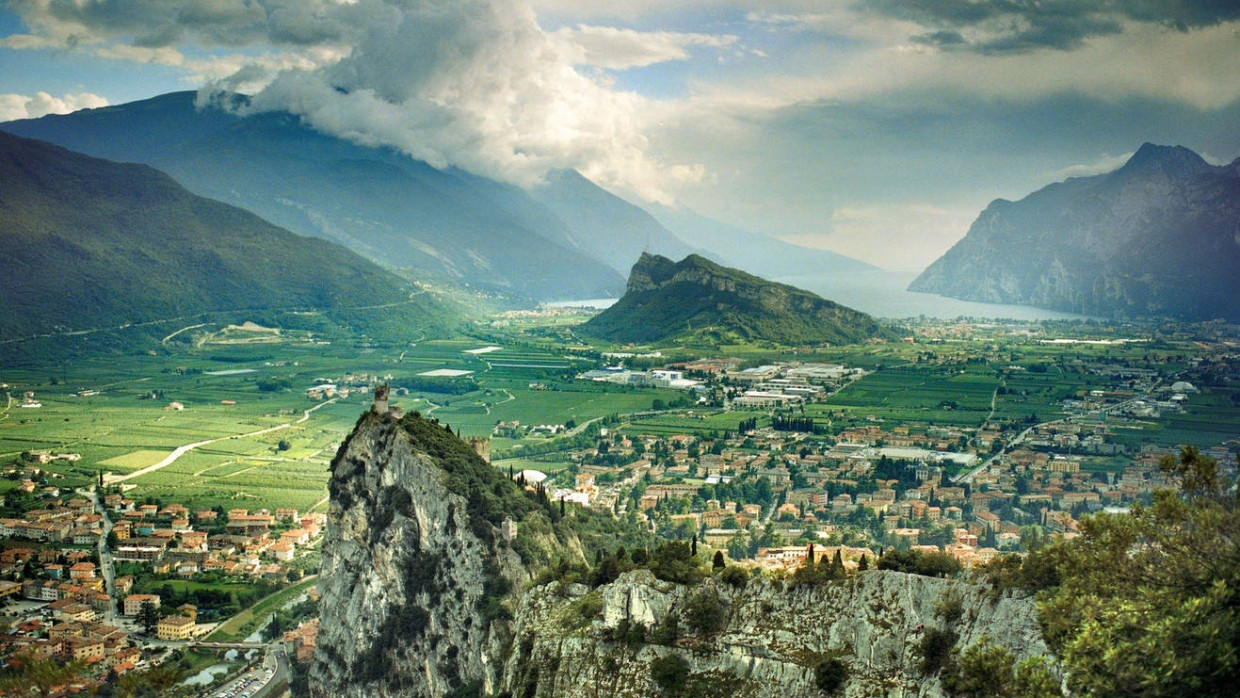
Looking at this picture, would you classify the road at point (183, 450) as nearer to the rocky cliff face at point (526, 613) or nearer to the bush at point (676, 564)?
the rocky cliff face at point (526, 613)

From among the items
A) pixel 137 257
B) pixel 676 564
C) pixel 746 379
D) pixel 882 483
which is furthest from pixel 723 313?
pixel 676 564

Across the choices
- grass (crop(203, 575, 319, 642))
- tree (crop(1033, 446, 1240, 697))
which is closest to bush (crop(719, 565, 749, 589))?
tree (crop(1033, 446, 1240, 697))

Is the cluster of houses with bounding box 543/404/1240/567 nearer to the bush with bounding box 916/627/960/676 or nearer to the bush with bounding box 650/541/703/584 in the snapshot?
the bush with bounding box 650/541/703/584

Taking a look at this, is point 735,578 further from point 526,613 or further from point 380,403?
point 380,403

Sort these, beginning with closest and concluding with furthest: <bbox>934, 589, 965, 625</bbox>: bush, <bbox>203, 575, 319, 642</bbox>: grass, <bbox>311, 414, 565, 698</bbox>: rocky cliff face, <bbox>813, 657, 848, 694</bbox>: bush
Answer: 1. <bbox>934, 589, 965, 625</bbox>: bush
2. <bbox>813, 657, 848, 694</bbox>: bush
3. <bbox>311, 414, 565, 698</bbox>: rocky cliff face
4. <bbox>203, 575, 319, 642</bbox>: grass

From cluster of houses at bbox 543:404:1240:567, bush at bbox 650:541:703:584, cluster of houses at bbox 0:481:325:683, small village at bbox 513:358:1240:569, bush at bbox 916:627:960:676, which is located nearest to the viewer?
bush at bbox 916:627:960:676

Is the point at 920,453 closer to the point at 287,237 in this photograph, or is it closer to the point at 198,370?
the point at 198,370

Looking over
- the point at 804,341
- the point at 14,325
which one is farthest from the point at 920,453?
the point at 14,325
